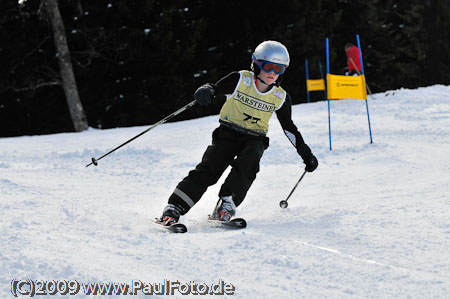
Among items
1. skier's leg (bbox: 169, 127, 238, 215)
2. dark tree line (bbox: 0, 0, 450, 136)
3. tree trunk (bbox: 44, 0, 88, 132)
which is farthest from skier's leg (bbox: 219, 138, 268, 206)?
dark tree line (bbox: 0, 0, 450, 136)

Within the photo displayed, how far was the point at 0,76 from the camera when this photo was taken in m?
15.8

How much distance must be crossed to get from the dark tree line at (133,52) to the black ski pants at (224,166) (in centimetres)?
1155

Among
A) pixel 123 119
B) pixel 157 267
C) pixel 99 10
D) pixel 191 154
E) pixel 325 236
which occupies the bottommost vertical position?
pixel 123 119

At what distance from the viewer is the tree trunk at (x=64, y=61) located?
45.1 feet

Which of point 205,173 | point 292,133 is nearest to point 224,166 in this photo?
point 205,173

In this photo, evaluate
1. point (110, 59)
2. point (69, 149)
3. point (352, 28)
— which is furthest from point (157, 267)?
point (352, 28)

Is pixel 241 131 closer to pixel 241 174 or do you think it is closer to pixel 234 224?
pixel 241 174

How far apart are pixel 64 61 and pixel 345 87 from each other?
8810 millimetres

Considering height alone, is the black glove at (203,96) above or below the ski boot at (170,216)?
above

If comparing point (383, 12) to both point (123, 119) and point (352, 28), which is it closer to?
point (352, 28)

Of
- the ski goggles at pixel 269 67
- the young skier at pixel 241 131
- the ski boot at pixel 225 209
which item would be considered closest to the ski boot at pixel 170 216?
the young skier at pixel 241 131

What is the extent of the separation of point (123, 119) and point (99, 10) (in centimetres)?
356

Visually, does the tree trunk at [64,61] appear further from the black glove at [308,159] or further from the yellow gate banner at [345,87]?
the black glove at [308,159]

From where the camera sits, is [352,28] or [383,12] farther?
[383,12]
